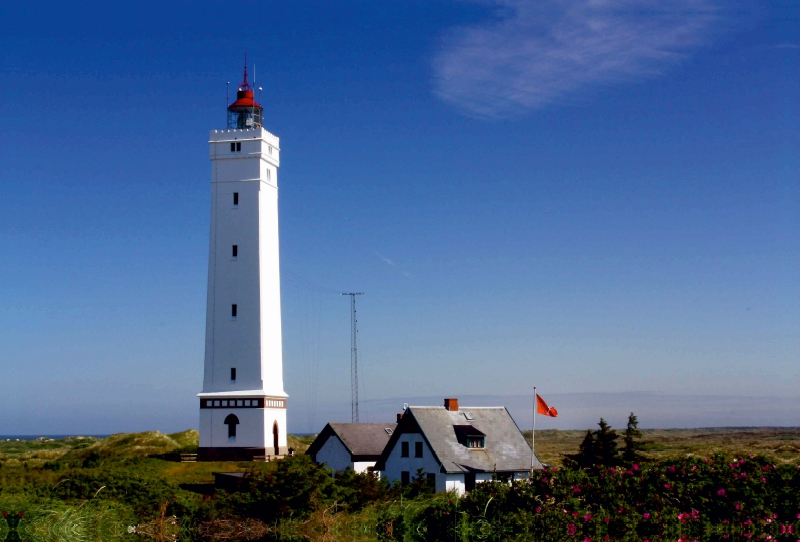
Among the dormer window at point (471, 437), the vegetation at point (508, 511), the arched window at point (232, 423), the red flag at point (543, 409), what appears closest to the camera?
the vegetation at point (508, 511)

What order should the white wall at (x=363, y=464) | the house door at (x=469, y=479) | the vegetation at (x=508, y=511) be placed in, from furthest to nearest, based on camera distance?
the white wall at (x=363, y=464)
the house door at (x=469, y=479)
the vegetation at (x=508, y=511)

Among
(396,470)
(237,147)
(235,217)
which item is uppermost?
(237,147)

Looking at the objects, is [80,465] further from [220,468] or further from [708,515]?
[708,515]

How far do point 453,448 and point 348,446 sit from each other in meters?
6.84

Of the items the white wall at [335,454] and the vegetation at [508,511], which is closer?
the vegetation at [508,511]

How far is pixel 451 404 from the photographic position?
145 ft

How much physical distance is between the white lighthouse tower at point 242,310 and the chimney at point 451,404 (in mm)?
9624

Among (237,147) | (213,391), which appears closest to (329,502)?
(213,391)

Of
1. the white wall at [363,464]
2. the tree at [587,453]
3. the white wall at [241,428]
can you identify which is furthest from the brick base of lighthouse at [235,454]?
the tree at [587,453]

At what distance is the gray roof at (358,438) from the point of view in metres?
45.9

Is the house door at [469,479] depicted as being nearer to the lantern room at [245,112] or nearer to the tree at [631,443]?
the tree at [631,443]

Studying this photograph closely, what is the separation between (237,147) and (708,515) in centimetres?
3597

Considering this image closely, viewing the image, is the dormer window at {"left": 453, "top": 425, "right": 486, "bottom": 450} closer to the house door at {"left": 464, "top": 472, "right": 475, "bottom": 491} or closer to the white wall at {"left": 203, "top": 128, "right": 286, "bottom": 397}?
the house door at {"left": 464, "top": 472, "right": 475, "bottom": 491}

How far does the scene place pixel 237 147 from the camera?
4878 centimetres
